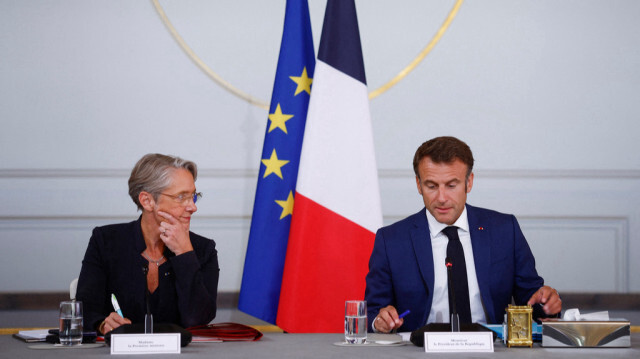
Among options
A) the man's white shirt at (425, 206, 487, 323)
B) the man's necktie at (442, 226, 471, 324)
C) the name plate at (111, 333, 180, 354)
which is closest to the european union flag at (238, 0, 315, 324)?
the man's white shirt at (425, 206, 487, 323)

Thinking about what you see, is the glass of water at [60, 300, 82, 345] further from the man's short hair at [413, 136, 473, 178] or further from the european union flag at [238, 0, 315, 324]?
the european union flag at [238, 0, 315, 324]

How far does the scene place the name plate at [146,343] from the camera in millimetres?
1697

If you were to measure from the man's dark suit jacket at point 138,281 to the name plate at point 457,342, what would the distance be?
928mm

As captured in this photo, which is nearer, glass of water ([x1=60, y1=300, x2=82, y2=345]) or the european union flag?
glass of water ([x1=60, y1=300, x2=82, y2=345])

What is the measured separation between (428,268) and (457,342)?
709 millimetres

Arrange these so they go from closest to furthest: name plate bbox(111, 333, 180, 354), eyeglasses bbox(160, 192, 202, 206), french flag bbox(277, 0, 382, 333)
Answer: name plate bbox(111, 333, 180, 354)
eyeglasses bbox(160, 192, 202, 206)
french flag bbox(277, 0, 382, 333)

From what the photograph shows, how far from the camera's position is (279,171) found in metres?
3.44

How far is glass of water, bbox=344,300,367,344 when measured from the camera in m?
1.87

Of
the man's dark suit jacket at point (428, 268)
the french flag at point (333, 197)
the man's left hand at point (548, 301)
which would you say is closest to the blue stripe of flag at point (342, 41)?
the french flag at point (333, 197)

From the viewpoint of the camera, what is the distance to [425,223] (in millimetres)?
2506

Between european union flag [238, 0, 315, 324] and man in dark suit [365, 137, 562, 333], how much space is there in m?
0.95

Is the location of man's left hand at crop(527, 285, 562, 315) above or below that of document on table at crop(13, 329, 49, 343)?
above

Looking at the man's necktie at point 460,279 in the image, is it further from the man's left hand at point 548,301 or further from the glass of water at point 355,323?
the glass of water at point 355,323

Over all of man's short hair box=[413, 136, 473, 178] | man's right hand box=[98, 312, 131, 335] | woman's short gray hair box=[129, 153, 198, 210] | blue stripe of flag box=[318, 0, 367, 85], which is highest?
blue stripe of flag box=[318, 0, 367, 85]
